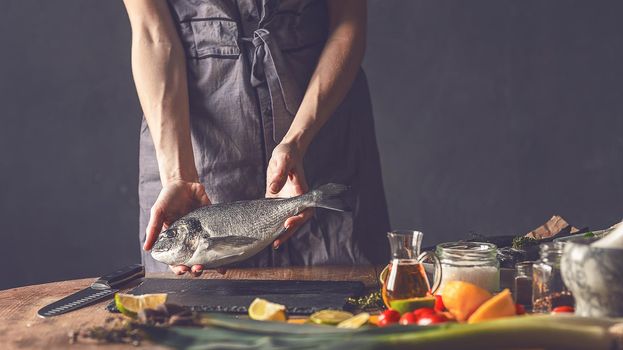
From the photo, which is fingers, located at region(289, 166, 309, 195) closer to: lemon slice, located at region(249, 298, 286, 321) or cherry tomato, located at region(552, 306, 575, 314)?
lemon slice, located at region(249, 298, 286, 321)

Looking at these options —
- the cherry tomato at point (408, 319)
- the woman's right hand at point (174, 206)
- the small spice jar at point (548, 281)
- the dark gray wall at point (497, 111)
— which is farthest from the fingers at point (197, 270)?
the dark gray wall at point (497, 111)

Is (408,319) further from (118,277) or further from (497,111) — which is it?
(497,111)

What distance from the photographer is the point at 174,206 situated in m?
2.40

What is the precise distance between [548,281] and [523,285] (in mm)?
111

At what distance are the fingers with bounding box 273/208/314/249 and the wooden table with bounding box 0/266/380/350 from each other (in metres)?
0.12

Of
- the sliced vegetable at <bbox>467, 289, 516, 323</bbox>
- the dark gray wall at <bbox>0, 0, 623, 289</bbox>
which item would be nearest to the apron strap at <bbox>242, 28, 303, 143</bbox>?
the sliced vegetable at <bbox>467, 289, 516, 323</bbox>

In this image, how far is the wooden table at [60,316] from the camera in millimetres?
1710

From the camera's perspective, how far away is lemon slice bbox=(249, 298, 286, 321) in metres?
1.67

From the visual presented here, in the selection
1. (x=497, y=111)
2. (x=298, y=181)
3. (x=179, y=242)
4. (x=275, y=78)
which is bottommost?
(x=179, y=242)

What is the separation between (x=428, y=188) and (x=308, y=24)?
202 cm

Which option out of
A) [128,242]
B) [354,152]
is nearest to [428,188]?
[128,242]

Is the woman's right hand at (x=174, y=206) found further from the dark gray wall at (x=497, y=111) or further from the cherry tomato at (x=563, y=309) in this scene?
the dark gray wall at (x=497, y=111)

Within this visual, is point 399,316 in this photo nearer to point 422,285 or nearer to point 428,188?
point 422,285

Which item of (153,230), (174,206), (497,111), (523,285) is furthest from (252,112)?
(497,111)
